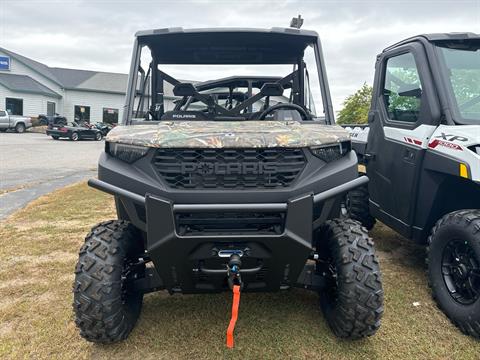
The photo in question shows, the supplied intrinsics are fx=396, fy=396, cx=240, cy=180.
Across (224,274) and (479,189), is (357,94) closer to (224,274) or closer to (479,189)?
(479,189)

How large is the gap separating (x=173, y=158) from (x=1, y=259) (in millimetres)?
2948

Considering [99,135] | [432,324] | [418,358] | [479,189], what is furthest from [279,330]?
[99,135]

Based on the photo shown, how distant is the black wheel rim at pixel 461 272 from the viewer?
2893 millimetres

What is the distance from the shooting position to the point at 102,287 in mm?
2459

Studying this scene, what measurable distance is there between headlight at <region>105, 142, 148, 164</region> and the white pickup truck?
29.9m

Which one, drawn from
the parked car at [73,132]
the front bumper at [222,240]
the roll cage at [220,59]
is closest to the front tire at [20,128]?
the parked car at [73,132]

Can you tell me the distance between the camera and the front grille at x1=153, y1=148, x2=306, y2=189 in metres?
2.38

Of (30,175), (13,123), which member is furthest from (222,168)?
(13,123)

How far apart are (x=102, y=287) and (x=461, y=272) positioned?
2596 mm

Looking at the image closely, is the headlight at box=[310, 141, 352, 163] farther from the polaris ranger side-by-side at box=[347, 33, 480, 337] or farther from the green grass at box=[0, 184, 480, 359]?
the green grass at box=[0, 184, 480, 359]

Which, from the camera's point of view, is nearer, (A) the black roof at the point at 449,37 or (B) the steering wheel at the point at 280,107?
(B) the steering wheel at the point at 280,107

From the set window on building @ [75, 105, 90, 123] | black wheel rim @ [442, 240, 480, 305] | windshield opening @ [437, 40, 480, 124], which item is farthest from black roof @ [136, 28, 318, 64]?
window on building @ [75, 105, 90, 123]

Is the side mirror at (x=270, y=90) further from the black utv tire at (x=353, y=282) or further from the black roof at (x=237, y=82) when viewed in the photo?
the black utv tire at (x=353, y=282)

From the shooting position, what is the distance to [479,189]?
10.7 feet
